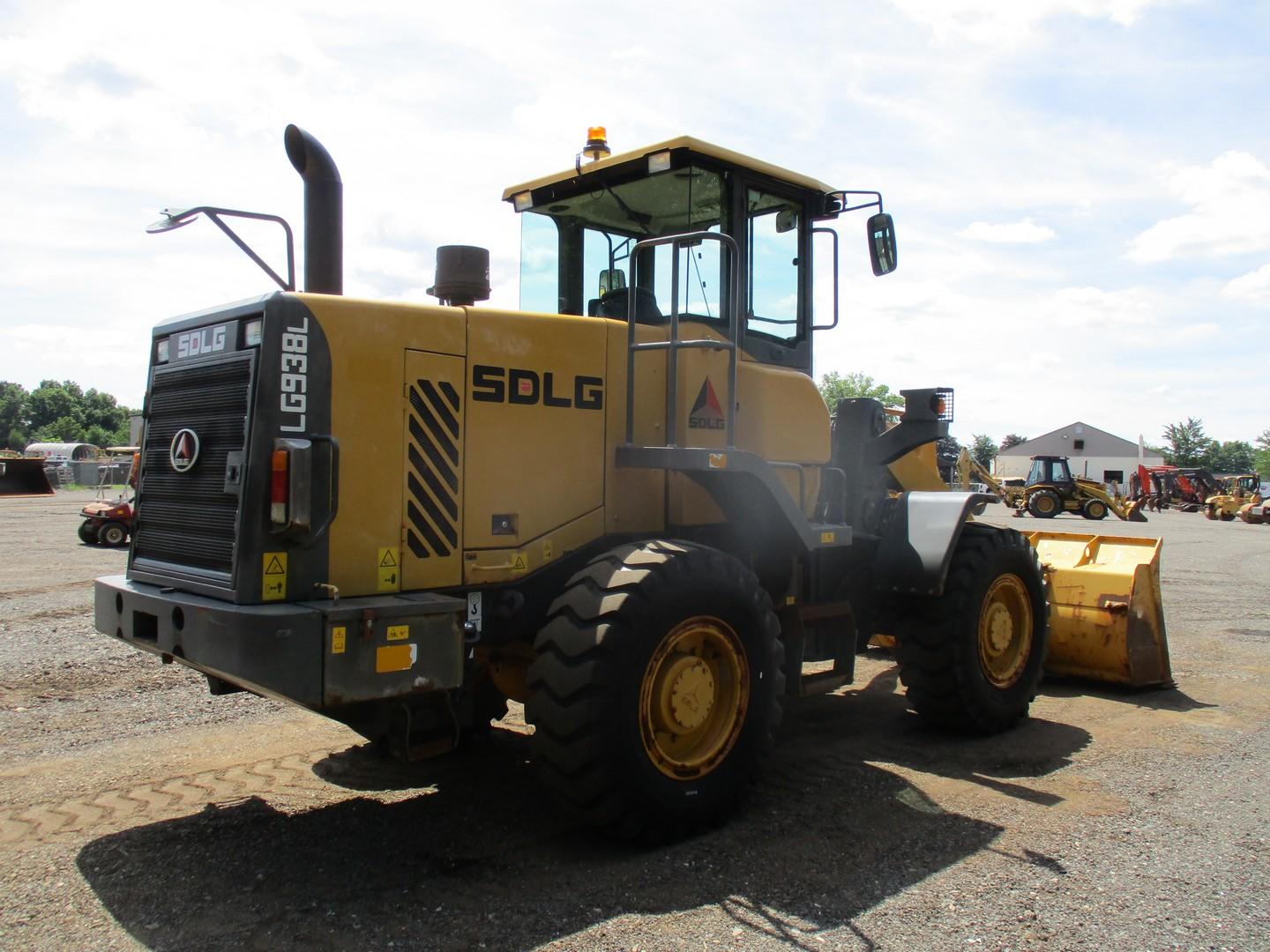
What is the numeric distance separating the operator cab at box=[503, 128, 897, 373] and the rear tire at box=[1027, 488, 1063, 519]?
32.4 meters

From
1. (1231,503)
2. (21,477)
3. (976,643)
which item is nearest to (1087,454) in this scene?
(1231,503)

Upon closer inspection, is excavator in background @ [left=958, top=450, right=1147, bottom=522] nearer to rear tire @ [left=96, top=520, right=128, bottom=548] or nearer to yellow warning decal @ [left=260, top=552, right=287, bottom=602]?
A: rear tire @ [left=96, top=520, right=128, bottom=548]

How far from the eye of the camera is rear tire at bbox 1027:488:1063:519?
35469 mm

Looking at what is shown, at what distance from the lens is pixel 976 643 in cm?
615

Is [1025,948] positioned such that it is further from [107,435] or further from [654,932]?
[107,435]

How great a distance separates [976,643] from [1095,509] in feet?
107

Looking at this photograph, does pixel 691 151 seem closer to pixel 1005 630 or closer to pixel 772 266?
pixel 772 266

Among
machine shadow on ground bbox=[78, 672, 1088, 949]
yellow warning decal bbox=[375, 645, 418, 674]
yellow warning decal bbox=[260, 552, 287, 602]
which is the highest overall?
yellow warning decal bbox=[260, 552, 287, 602]

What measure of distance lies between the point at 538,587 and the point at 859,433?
3016 millimetres

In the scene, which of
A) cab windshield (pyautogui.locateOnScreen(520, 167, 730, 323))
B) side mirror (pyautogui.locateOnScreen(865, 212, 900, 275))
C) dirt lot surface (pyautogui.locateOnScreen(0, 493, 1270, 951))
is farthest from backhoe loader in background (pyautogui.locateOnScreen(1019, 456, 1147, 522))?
cab windshield (pyautogui.locateOnScreen(520, 167, 730, 323))

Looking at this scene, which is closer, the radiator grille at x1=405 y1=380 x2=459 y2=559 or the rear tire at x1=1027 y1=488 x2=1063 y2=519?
the radiator grille at x1=405 y1=380 x2=459 y2=559

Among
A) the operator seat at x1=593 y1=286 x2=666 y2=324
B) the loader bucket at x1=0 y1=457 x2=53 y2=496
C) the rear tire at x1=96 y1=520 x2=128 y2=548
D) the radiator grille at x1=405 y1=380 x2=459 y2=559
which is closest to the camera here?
the radiator grille at x1=405 y1=380 x2=459 y2=559

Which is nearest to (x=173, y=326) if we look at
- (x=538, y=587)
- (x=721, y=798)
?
(x=538, y=587)

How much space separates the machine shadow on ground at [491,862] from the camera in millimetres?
3557
